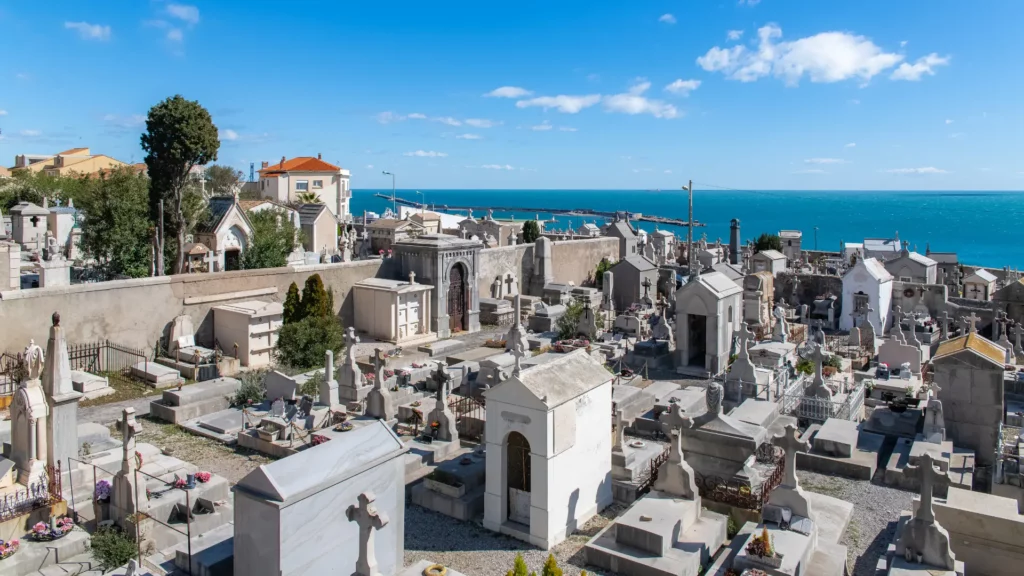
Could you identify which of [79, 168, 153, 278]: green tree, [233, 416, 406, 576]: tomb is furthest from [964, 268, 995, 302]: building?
[79, 168, 153, 278]: green tree

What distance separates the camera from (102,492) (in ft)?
31.1

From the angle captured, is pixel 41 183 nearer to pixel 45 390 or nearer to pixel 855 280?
pixel 45 390

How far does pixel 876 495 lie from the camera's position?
10711 millimetres

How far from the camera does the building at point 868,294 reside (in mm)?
23422

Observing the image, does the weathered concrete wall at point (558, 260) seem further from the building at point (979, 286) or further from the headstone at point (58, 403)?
the headstone at point (58, 403)

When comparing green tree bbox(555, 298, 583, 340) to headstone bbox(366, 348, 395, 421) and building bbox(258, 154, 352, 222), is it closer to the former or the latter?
headstone bbox(366, 348, 395, 421)

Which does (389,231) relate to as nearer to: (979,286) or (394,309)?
(394,309)

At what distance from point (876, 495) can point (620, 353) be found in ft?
29.3

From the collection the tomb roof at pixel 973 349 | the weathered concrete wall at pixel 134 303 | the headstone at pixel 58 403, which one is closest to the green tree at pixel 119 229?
the weathered concrete wall at pixel 134 303

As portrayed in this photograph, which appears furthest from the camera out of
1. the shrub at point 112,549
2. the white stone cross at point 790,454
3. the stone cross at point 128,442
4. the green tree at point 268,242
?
the green tree at point 268,242

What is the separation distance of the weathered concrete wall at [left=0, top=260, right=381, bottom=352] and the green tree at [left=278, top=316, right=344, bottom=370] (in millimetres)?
2558

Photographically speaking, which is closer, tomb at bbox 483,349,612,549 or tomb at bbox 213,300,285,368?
tomb at bbox 483,349,612,549

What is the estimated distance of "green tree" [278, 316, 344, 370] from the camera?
18328mm

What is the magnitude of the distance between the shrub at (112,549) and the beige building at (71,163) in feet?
175
